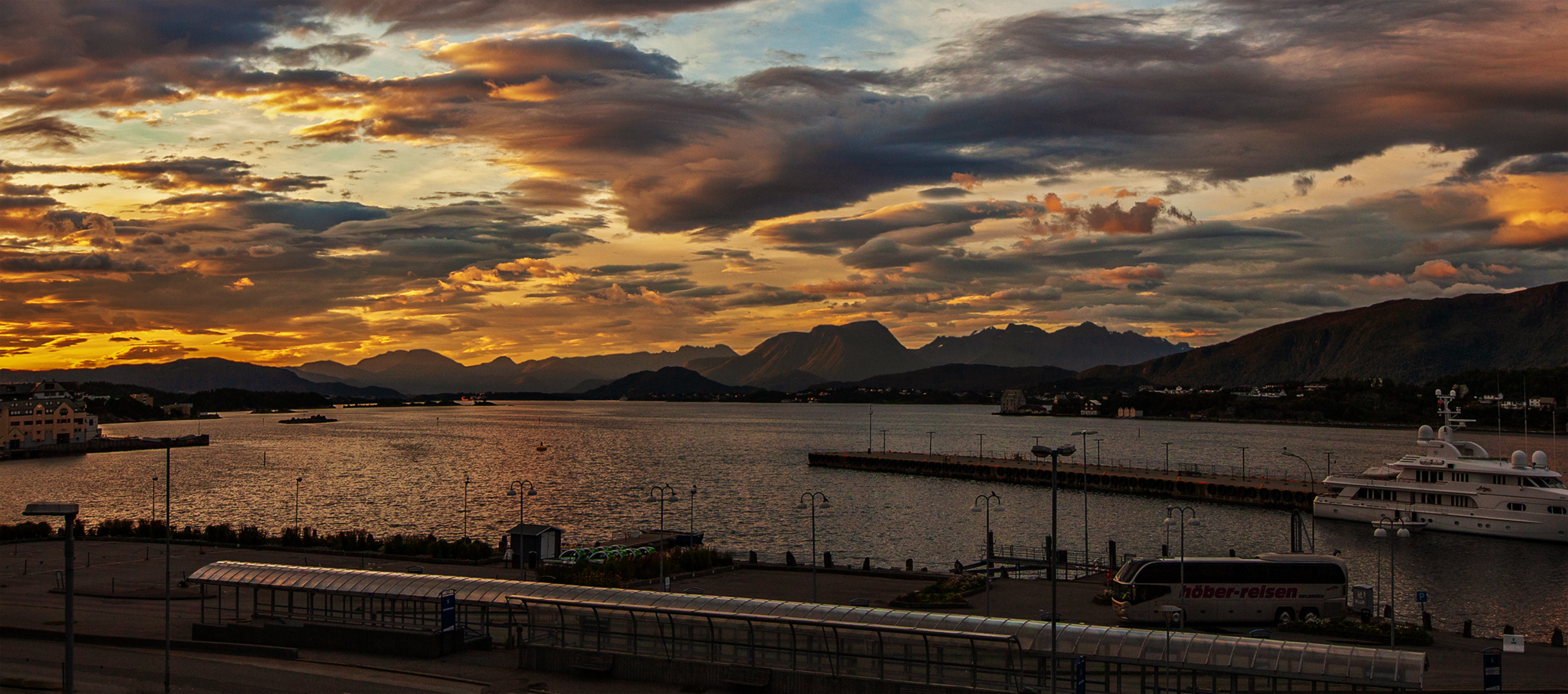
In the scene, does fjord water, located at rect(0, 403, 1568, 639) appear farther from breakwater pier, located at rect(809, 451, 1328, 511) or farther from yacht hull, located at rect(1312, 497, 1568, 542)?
breakwater pier, located at rect(809, 451, 1328, 511)

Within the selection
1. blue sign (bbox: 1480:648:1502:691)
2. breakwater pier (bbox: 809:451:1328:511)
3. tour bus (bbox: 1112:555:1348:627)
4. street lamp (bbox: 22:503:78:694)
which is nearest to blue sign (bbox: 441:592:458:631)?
street lamp (bbox: 22:503:78:694)

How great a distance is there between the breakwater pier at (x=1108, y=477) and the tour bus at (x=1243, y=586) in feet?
134

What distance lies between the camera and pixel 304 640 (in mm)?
31828

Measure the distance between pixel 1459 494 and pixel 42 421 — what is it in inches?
8342

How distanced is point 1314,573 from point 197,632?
40.3m

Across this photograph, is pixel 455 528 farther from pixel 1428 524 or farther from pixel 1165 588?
pixel 1428 524

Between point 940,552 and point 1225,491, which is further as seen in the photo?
→ point 1225,491

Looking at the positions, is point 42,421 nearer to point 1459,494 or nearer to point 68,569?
point 68,569

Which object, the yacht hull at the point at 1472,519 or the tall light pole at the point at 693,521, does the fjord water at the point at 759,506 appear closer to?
the tall light pole at the point at 693,521

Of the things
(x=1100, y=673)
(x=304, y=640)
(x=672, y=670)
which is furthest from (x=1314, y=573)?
(x=304, y=640)

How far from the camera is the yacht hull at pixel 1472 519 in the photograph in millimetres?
69000

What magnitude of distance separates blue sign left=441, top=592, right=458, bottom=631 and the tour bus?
2432cm

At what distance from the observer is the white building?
174000 millimetres

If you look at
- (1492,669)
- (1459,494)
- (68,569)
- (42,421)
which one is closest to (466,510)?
(68,569)
